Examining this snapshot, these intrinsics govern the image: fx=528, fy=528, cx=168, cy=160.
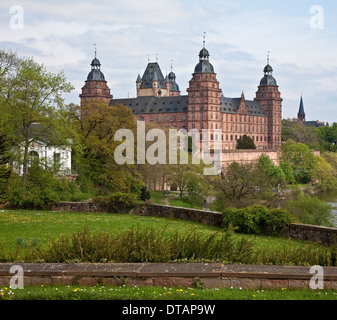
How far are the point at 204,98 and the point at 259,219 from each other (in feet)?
316

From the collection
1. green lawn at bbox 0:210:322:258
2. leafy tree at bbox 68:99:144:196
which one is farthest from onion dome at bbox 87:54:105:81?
green lawn at bbox 0:210:322:258

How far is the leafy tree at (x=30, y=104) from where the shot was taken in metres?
27.5

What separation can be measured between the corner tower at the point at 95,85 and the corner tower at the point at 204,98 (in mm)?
22341

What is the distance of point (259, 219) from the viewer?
17516 mm

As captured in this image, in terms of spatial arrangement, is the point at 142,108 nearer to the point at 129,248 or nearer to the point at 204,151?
the point at 204,151

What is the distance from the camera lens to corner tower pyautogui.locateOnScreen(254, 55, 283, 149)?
13512cm

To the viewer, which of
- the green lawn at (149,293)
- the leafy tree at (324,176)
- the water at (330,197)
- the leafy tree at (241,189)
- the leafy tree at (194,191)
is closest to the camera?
the green lawn at (149,293)

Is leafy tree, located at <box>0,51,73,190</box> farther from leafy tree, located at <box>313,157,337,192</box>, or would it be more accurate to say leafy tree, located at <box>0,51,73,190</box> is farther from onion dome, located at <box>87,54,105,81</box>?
onion dome, located at <box>87,54,105,81</box>

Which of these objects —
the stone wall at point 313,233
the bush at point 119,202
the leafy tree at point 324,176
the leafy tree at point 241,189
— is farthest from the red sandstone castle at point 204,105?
the stone wall at point 313,233

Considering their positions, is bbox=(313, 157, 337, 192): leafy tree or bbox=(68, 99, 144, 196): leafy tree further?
bbox=(313, 157, 337, 192): leafy tree

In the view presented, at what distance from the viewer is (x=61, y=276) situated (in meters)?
7.83

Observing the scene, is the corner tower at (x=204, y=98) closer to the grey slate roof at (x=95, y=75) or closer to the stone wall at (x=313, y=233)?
the grey slate roof at (x=95, y=75)

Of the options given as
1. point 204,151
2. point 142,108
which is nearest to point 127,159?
point 204,151

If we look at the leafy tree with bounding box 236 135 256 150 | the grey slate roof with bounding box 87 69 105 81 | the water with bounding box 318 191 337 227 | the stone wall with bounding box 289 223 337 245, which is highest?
the grey slate roof with bounding box 87 69 105 81
